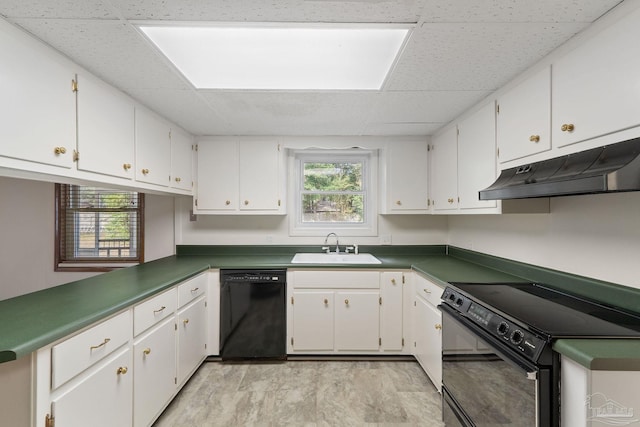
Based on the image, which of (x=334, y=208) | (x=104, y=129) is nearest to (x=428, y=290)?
(x=334, y=208)

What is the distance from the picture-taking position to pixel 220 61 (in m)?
1.74

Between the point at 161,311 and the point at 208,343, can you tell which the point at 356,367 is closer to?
the point at 208,343

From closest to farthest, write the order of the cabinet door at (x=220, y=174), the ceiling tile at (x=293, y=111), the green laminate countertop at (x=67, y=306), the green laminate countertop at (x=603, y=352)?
the green laminate countertop at (x=603, y=352) < the green laminate countertop at (x=67, y=306) < the ceiling tile at (x=293, y=111) < the cabinet door at (x=220, y=174)

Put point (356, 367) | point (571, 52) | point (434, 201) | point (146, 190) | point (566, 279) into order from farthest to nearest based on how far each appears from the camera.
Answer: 1. point (434, 201)
2. point (356, 367)
3. point (146, 190)
4. point (566, 279)
5. point (571, 52)

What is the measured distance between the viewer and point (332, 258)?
309 cm

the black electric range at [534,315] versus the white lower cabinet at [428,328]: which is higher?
the black electric range at [534,315]

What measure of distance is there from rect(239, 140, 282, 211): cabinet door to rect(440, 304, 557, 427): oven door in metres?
1.92

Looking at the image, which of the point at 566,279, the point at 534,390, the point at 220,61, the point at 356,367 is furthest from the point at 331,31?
the point at 356,367

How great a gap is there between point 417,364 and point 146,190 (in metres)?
2.76

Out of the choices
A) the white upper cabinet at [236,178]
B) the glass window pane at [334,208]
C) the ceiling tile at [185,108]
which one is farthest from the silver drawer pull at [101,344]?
the glass window pane at [334,208]

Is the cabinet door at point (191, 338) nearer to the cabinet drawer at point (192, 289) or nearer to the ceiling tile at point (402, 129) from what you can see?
the cabinet drawer at point (192, 289)

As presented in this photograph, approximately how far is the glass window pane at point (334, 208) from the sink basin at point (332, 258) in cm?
43

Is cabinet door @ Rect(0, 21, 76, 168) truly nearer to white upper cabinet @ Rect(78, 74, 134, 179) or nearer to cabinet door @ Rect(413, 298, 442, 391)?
white upper cabinet @ Rect(78, 74, 134, 179)

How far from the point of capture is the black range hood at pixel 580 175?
997mm
